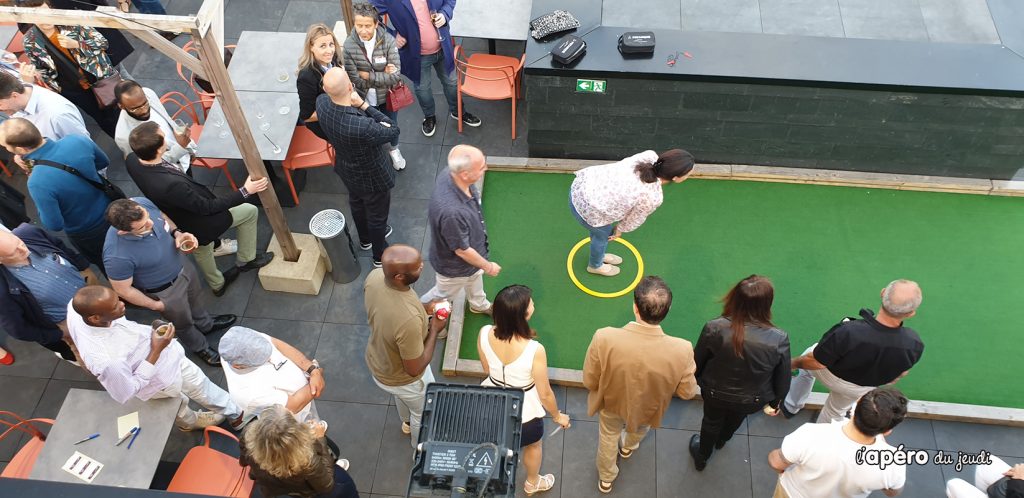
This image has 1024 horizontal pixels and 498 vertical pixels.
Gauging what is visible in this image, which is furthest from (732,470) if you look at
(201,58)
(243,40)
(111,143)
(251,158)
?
(111,143)

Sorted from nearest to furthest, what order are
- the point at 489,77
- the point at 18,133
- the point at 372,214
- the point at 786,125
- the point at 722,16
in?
1. the point at 18,133
2. the point at 372,214
3. the point at 786,125
4. the point at 722,16
5. the point at 489,77

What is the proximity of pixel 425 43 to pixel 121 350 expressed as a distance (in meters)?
3.80

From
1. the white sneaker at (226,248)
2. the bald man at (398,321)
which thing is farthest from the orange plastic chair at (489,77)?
the bald man at (398,321)

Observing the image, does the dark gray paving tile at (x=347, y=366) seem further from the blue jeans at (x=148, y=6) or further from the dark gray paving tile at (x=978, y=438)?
A: the blue jeans at (x=148, y=6)

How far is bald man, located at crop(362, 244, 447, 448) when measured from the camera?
146 inches

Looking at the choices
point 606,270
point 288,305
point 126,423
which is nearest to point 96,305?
point 126,423

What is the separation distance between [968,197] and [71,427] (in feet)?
24.3

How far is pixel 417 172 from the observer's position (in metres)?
6.79

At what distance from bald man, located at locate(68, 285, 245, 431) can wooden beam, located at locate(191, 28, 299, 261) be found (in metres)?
1.36

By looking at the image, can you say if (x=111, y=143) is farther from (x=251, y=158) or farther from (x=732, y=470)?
(x=732, y=470)

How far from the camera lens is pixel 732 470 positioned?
493 centimetres

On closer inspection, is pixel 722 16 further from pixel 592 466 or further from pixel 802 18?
pixel 592 466

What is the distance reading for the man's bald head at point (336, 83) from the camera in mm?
4621

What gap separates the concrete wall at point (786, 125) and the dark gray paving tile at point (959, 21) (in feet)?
2.47
